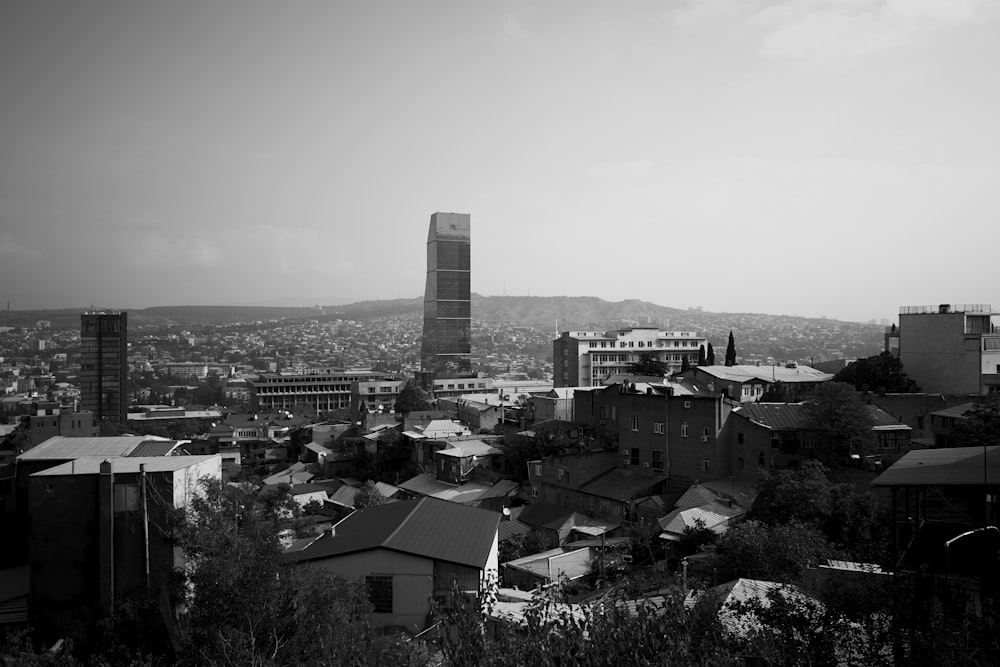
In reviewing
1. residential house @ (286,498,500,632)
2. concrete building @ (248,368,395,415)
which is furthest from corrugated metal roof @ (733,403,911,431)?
concrete building @ (248,368,395,415)

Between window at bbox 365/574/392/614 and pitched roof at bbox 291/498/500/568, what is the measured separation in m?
0.57

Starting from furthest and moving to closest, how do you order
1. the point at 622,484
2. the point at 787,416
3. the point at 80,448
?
the point at 622,484
the point at 787,416
the point at 80,448

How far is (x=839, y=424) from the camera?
22.3m

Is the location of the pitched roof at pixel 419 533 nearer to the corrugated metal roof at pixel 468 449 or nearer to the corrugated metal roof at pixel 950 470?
the corrugated metal roof at pixel 950 470

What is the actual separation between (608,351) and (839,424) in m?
49.8

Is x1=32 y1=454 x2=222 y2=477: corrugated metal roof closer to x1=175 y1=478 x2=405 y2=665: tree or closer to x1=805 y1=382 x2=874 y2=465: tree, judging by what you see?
x1=175 y1=478 x2=405 y2=665: tree

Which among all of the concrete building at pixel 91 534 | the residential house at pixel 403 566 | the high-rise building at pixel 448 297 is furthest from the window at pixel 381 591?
the high-rise building at pixel 448 297

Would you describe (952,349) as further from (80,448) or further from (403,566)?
(80,448)

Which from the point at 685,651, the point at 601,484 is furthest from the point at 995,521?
the point at 601,484

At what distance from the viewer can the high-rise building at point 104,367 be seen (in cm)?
7947

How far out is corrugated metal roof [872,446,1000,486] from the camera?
368 inches

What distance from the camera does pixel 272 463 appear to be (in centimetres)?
4691

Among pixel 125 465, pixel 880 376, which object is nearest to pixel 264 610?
pixel 125 465

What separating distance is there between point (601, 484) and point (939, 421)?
36.3ft
